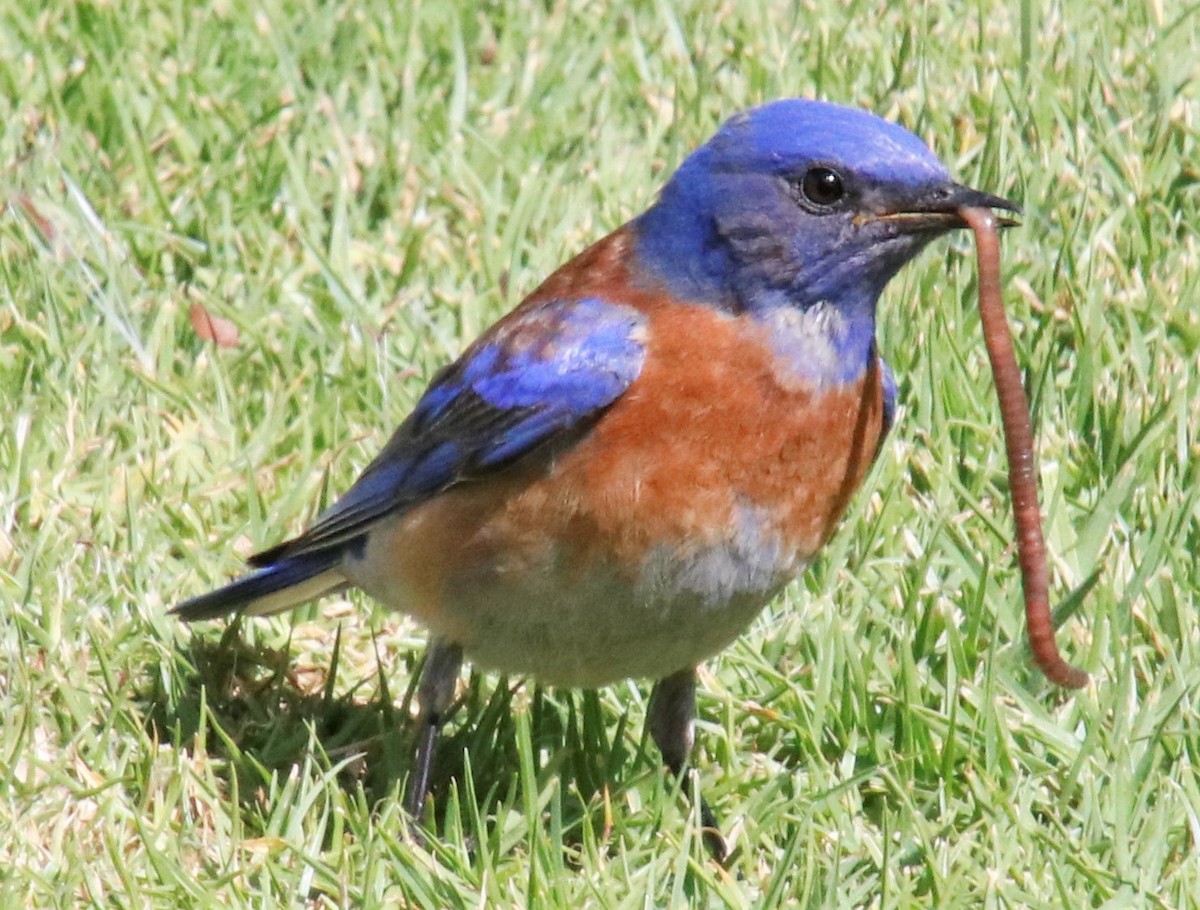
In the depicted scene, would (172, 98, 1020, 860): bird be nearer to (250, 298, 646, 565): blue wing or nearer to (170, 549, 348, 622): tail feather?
(250, 298, 646, 565): blue wing

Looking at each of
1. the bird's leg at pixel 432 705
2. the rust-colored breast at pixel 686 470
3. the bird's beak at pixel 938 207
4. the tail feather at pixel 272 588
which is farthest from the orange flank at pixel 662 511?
the tail feather at pixel 272 588

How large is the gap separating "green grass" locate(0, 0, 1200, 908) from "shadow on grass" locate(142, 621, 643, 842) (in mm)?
11

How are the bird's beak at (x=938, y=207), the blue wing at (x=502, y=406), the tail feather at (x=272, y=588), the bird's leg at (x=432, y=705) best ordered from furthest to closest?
the tail feather at (x=272, y=588) → the bird's leg at (x=432, y=705) → the blue wing at (x=502, y=406) → the bird's beak at (x=938, y=207)

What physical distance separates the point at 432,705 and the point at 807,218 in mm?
1337

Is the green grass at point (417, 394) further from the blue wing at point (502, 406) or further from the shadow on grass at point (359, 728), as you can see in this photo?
the blue wing at point (502, 406)

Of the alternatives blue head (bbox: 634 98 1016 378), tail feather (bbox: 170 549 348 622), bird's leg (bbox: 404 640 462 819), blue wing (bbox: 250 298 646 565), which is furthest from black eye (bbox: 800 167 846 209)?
tail feather (bbox: 170 549 348 622)

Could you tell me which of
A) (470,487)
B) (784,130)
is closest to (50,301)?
(470,487)

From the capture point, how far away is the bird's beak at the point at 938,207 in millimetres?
4273

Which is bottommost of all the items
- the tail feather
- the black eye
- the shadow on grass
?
the shadow on grass

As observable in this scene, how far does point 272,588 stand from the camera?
5031mm

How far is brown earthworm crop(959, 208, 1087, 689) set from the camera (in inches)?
163

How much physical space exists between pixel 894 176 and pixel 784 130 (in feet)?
0.90

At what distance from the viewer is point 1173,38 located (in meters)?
6.91

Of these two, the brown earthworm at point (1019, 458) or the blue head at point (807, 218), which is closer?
the brown earthworm at point (1019, 458)
